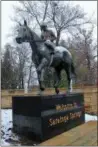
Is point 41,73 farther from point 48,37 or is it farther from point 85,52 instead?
point 85,52

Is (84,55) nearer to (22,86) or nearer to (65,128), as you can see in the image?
(22,86)

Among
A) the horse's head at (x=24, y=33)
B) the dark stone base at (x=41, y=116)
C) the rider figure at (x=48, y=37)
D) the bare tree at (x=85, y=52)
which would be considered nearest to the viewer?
the dark stone base at (x=41, y=116)

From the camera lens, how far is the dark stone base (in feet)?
23.6

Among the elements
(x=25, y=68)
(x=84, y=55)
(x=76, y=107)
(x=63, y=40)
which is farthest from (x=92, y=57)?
(x=76, y=107)

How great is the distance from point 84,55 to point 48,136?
26.0 meters

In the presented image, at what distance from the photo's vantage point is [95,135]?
24.7 feet

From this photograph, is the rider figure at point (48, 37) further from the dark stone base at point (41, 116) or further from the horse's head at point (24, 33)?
the dark stone base at point (41, 116)

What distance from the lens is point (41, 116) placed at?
7164 millimetres

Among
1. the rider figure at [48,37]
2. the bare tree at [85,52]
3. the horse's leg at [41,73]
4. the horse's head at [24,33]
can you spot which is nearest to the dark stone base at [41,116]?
the horse's leg at [41,73]

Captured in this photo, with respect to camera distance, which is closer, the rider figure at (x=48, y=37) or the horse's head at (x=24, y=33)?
the horse's head at (x=24, y=33)

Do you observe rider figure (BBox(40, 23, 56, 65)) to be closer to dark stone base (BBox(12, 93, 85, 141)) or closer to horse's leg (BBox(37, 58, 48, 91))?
horse's leg (BBox(37, 58, 48, 91))

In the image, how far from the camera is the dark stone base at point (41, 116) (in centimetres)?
719

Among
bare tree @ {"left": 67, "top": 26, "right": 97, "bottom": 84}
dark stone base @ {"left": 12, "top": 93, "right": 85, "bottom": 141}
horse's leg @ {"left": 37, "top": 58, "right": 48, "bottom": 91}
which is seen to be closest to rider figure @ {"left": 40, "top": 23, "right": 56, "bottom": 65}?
horse's leg @ {"left": 37, "top": 58, "right": 48, "bottom": 91}

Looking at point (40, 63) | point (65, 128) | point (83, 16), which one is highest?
point (83, 16)
